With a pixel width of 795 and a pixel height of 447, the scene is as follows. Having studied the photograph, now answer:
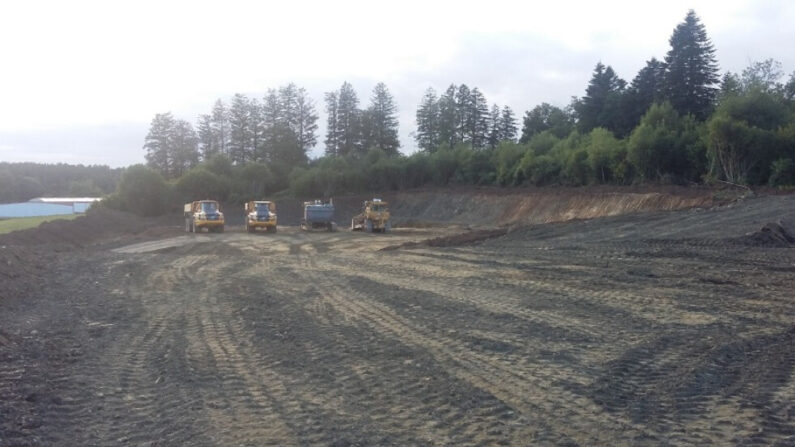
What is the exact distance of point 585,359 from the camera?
9172 mm

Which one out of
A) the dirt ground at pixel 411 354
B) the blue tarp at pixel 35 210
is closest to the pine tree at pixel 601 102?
the dirt ground at pixel 411 354

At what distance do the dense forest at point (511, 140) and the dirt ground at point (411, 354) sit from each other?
73.4 feet

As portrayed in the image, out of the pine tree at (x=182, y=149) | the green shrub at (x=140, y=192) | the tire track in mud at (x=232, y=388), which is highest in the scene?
the pine tree at (x=182, y=149)

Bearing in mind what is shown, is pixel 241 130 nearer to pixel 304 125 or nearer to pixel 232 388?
pixel 304 125

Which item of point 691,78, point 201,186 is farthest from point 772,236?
point 201,186

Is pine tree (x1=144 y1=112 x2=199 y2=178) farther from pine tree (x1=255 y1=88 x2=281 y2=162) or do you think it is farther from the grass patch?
the grass patch

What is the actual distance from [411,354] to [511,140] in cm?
7838

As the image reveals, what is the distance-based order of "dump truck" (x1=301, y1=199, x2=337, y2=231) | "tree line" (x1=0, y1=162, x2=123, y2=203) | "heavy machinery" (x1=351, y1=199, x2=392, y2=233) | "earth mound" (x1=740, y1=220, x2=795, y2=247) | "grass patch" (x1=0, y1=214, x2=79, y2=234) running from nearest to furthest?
"earth mound" (x1=740, y1=220, x2=795, y2=247)
"grass patch" (x1=0, y1=214, x2=79, y2=234)
"heavy machinery" (x1=351, y1=199, x2=392, y2=233)
"dump truck" (x1=301, y1=199, x2=337, y2=231)
"tree line" (x1=0, y1=162, x2=123, y2=203)

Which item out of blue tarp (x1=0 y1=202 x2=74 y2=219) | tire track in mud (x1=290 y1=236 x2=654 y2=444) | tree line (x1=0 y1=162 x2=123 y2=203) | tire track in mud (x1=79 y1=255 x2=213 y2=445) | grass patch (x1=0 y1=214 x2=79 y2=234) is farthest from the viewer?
tree line (x1=0 y1=162 x2=123 y2=203)

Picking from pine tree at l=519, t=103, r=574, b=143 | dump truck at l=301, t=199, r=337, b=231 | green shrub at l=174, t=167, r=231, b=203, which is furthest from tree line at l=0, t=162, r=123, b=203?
dump truck at l=301, t=199, r=337, b=231

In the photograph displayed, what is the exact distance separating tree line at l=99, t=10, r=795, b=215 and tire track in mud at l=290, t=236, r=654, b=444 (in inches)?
1226

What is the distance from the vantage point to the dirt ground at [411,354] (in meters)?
6.60

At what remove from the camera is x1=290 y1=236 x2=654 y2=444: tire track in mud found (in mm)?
6395

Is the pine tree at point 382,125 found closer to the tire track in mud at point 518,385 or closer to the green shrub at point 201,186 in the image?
the green shrub at point 201,186
